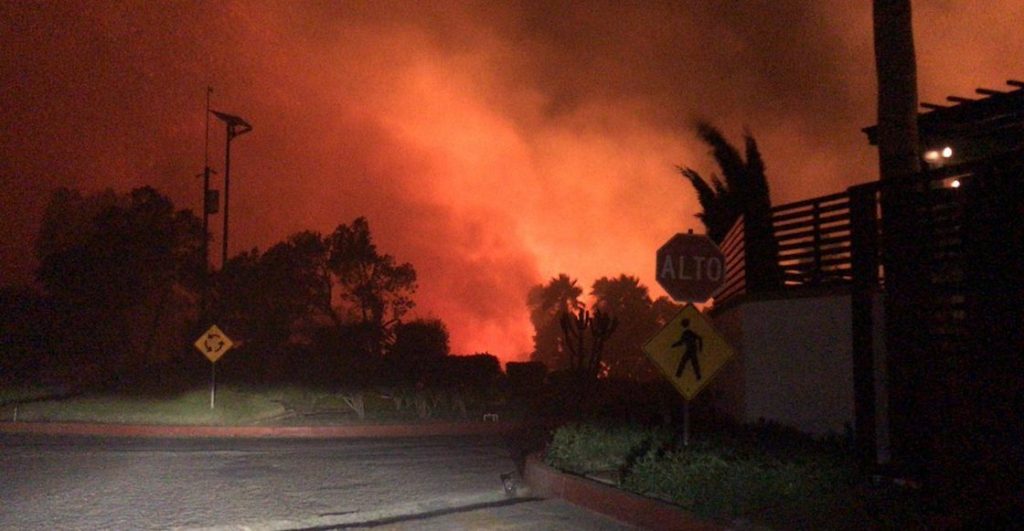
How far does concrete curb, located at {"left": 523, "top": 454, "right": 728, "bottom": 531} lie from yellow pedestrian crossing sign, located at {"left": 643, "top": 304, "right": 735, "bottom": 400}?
60.8 inches

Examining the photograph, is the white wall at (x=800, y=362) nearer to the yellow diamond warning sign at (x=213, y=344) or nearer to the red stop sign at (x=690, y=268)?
the red stop sign at (x=690, y=268)

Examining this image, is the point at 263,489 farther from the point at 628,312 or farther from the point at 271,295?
the point at 628,312

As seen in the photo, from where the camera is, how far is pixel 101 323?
48844 millimetres

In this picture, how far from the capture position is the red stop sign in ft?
39.3

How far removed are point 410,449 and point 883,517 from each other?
1216cm

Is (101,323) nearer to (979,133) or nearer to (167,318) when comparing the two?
(167,318)

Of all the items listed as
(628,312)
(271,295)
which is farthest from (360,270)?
(628,312)

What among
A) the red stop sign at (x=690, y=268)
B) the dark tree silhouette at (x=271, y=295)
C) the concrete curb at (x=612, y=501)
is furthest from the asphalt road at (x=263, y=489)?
the dark tree silhouette at (x=271, y=295)

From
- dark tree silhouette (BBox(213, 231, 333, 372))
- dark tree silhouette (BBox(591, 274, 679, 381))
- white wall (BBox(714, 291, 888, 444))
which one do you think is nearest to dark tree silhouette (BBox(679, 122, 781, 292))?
white wall (BBox(714, 291, 888, 444))

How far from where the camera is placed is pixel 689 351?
1226 cm

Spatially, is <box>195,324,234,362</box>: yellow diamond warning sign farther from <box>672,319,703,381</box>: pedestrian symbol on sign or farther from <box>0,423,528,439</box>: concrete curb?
<box>672,319,703,381</box>: pedestrian symbol on sign

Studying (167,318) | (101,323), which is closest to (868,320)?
(101,323)

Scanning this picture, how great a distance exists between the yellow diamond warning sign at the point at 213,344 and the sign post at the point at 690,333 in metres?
16.6

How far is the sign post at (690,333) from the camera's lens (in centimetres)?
1210
